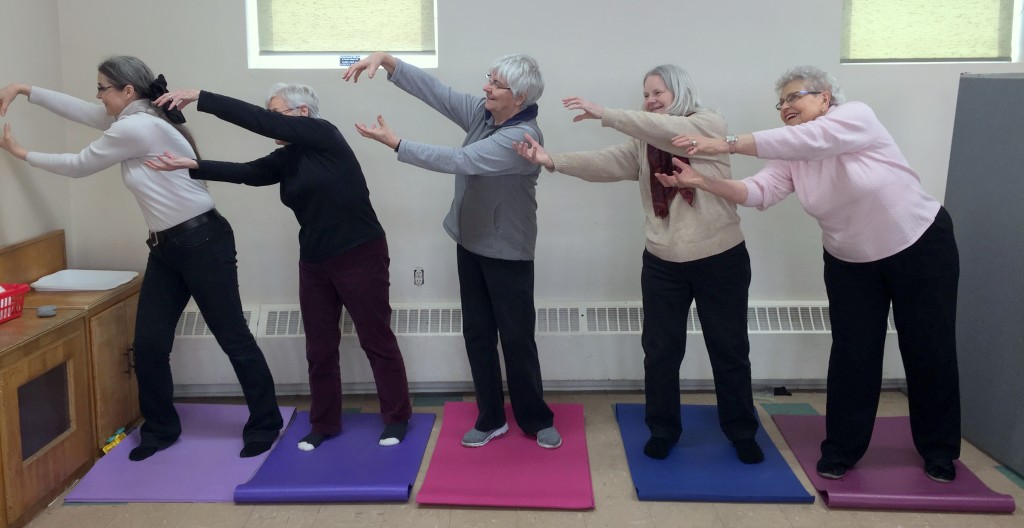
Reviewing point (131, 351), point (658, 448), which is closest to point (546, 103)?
→ point (658, 448)

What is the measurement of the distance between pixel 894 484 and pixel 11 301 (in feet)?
10.4

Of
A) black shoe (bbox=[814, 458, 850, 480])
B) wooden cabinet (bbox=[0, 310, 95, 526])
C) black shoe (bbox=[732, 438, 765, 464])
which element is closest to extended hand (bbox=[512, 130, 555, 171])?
black shoe (bbox=[732, 438, 765, 464])

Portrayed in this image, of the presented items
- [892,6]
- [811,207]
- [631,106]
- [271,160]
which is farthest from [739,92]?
[271,160]

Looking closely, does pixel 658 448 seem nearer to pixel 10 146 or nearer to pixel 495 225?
pixel 495 225

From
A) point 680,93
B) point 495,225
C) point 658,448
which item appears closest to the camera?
point 680,93

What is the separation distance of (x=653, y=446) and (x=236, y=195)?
2162mm

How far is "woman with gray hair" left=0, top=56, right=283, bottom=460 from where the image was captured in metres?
3.03

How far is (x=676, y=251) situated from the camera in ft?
9.74

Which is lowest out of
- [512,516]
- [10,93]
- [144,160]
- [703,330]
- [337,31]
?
[512,516]

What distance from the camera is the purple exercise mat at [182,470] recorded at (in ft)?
9.75

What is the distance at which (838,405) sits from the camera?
3.04 meters

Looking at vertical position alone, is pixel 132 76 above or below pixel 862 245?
above

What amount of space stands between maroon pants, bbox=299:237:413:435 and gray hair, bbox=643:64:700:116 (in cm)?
120

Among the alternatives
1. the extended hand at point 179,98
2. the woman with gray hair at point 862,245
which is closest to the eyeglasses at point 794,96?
the woman with gray hair at point 862,245
